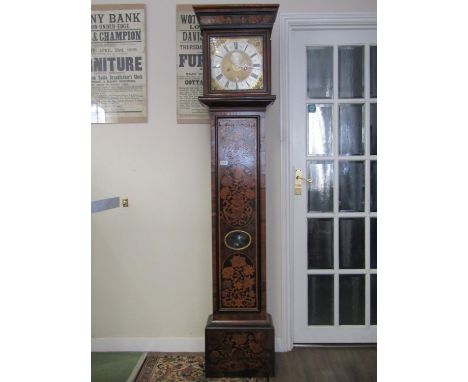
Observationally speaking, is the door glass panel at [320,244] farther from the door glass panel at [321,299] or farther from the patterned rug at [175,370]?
the patterned rug at [175,370]

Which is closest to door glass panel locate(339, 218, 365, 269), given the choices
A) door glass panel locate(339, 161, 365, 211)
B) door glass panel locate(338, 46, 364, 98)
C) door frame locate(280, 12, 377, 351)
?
door glass panel locate(339, 161, 365, 211)

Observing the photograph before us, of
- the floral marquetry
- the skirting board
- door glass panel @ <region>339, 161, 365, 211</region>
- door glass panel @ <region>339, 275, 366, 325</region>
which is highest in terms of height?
door glass panel @ <region>339, 161, 365, 211</region>

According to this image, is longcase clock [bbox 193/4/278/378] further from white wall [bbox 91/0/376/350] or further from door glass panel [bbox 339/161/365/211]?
door glass panel [bbox 339/161/365/211]

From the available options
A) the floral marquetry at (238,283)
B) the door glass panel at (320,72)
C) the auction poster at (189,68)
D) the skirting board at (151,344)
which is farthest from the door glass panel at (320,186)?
the skirting board at (151,344)

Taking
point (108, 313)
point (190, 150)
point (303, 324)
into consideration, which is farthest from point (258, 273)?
point (108, 313)

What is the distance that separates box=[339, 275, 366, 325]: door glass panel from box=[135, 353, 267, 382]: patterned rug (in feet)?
2.42

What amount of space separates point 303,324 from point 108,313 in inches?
48.2

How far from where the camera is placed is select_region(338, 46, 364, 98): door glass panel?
248 cm

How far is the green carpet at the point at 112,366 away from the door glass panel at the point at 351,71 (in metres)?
2.06
